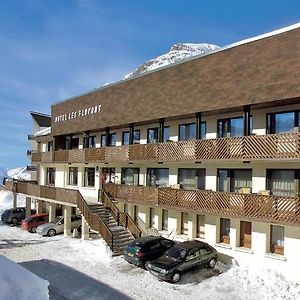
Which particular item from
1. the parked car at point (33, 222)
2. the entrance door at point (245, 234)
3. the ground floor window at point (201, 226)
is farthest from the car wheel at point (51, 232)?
the entrance door at point (245, 234)

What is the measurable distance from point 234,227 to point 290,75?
28.2 feet

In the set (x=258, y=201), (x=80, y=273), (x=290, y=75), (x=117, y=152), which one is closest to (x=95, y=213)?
(x=117, y=152)

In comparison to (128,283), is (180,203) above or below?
A: above

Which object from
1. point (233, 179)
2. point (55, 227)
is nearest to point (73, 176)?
point (55, 227)

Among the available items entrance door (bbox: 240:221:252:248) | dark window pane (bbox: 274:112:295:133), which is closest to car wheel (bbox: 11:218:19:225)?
entrance door (bbox: 240:221:252:248)

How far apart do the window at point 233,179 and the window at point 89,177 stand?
581 inches

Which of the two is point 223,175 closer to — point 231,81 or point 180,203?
point 180,203

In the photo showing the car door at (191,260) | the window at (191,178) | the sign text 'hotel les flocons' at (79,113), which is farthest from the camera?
the sign text 'hotel les flocons' at (79,113)

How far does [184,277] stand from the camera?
1852cm

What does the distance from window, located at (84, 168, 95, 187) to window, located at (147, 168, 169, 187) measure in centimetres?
794

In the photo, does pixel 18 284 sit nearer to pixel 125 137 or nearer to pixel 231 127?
pixel 231 127

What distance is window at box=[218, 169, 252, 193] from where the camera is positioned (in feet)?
66.9

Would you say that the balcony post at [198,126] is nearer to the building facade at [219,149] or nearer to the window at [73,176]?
the building facade at [219,149]

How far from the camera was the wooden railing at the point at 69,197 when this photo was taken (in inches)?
942
